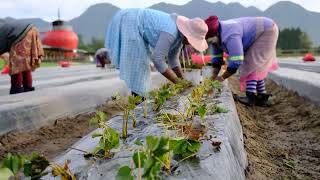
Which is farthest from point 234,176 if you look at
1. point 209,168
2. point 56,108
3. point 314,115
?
point 56,108

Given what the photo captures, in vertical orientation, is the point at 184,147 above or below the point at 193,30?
below

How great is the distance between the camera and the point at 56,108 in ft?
14.9

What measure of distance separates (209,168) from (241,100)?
13.4 feet

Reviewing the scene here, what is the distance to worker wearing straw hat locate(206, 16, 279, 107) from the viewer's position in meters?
4.57

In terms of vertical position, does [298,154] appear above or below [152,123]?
below

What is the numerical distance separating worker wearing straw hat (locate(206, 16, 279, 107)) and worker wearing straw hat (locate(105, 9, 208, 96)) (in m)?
0.51

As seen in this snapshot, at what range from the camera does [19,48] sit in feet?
17.3

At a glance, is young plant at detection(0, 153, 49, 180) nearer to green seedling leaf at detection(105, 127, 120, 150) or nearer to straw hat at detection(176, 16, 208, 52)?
green seedling leaf at detection(105, 127, 120, 150)

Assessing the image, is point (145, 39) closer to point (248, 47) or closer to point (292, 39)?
point (248, 47)

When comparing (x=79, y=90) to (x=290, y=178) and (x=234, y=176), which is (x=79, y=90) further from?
(x=234, y=176)

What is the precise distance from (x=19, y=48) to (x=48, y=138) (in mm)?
1866

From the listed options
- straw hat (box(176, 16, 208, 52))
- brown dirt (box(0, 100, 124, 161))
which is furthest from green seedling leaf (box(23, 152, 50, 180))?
straw hat (box(176, 16, 208, 52))

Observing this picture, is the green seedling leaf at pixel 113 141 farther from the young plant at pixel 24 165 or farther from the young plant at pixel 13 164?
the young plant at pixel 13 164

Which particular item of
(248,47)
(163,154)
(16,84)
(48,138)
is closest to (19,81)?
(16,84)
